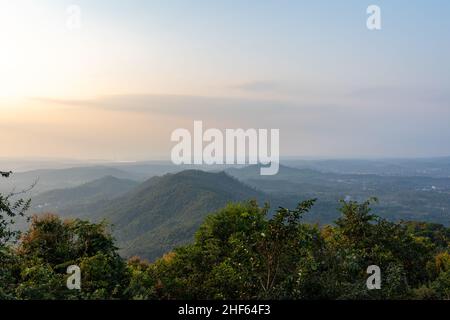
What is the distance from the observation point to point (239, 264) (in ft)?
41.1

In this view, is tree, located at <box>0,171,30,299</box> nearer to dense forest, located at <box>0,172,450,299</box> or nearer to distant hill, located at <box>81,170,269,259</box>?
dense forest, located at <box>0,172,450,299</box>

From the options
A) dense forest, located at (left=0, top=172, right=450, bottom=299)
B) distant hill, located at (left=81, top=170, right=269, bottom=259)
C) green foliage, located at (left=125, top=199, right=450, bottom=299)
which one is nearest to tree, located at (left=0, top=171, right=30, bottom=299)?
dense forest, located at (left=0, top=172, right=450, bottom=299)

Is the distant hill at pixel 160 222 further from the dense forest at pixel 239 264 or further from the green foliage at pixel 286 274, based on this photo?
the green foliage at pixel 286 274

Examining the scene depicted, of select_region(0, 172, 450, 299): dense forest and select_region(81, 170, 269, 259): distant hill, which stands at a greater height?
select_region(0, 172, 450, 299): dense forest

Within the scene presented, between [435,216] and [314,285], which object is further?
[435,216]

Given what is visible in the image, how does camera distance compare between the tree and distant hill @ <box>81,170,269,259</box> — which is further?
distant hill @ <box>81,170,269,259</box>

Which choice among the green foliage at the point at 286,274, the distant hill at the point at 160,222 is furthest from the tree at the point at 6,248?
the distant hill at the point at 160,222

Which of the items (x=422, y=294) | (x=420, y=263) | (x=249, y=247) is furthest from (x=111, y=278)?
(x=420, y=263)

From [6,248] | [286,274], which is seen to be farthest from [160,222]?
[286,274]

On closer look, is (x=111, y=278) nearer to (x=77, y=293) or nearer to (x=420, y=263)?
(x=77, y=293)

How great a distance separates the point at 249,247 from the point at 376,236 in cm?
896

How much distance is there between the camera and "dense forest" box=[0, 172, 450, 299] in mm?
10898

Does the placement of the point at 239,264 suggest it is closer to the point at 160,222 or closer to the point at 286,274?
the point at 286,274
